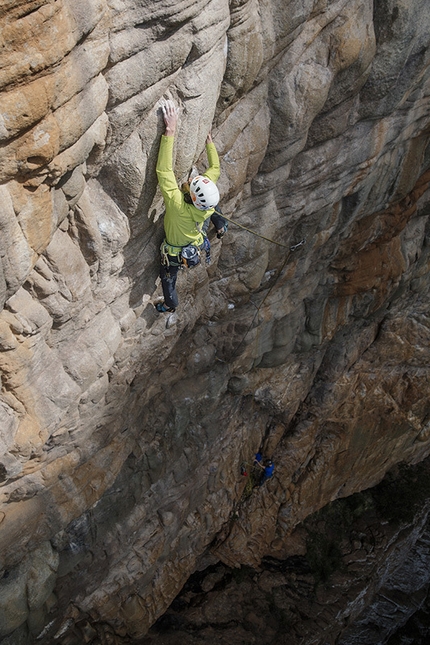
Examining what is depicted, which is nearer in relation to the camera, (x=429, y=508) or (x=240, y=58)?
(x=240, y=58)

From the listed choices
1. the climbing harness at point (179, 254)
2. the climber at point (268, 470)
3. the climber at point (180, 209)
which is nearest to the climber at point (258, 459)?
the climber at point (268, 470)

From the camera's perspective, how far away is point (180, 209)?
4.86m

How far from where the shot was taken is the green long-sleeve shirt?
14.7 ft

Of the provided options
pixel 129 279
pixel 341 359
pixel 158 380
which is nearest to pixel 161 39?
pixel 129 279

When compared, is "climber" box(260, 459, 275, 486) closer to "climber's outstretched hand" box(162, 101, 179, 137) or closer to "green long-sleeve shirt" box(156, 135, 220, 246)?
"green long-sleeve shirt" box(156, 135, 220, 246)

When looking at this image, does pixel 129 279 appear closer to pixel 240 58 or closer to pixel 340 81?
pixel 240 58

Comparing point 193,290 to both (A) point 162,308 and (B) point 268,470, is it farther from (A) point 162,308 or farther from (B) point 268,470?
(B) point 268,470

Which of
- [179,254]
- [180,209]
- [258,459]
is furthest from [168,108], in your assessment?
[258,459]

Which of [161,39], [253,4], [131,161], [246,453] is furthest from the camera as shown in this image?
[246,453]

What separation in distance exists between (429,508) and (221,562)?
20.4 ft

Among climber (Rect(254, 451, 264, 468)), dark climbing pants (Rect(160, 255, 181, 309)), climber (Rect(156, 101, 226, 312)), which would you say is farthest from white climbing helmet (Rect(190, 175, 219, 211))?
climber (Rect(254, 451, 264, 468))

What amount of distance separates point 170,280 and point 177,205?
1.17 meters

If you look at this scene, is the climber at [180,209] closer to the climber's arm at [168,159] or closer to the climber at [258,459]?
the climber's arm at [168,159]

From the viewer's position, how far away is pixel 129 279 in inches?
217
